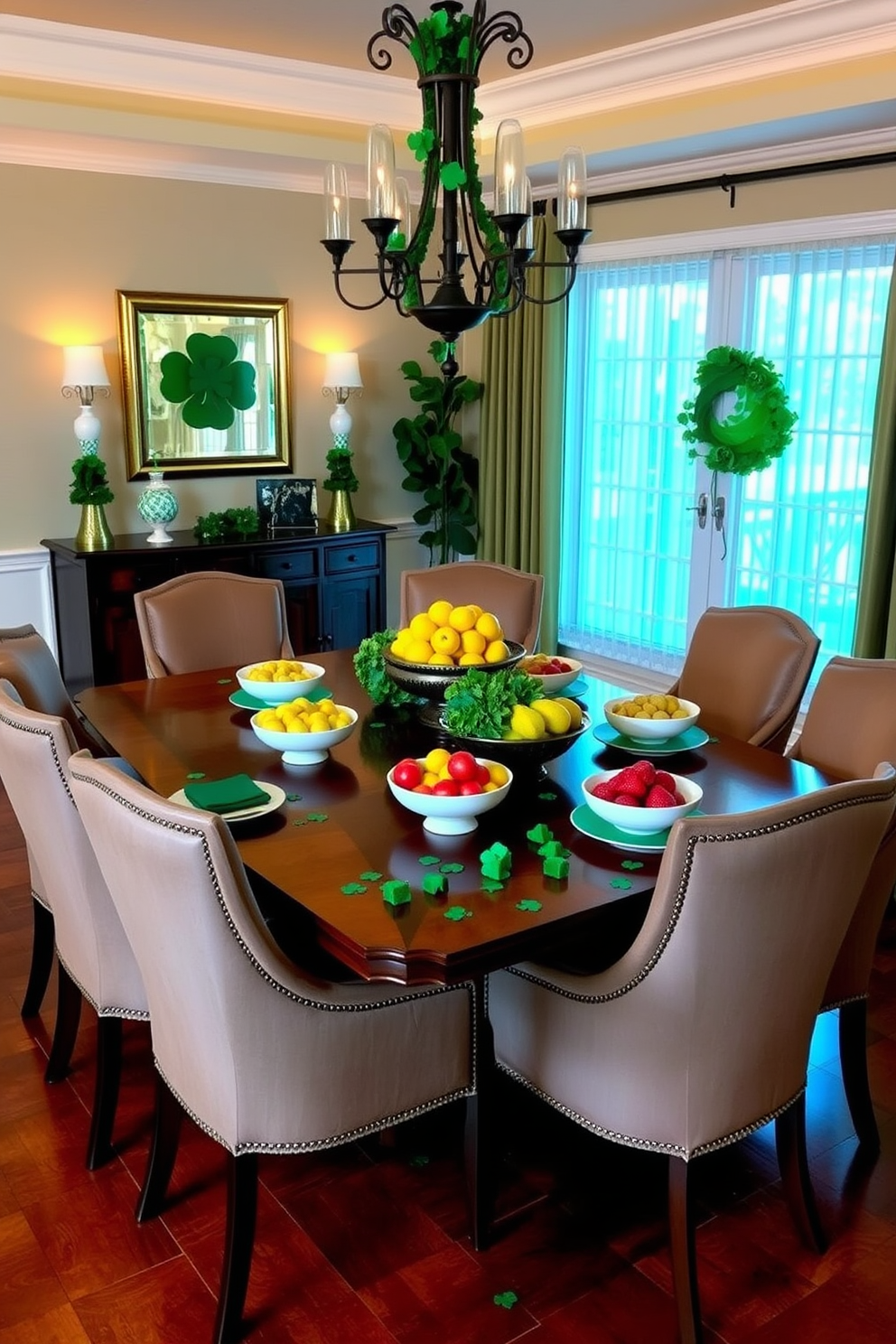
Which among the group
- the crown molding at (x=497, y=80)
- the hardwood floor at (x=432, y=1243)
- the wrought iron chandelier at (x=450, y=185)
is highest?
the crown molding at (x=497, y=80)

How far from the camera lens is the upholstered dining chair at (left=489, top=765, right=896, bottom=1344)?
5.75 feet

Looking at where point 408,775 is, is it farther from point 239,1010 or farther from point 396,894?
point 239,1010

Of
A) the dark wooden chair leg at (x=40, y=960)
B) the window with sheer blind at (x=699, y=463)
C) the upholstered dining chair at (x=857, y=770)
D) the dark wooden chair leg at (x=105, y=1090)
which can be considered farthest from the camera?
the window with sheer blind at (x=699, y=463)

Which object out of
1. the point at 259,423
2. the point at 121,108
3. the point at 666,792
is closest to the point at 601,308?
the point at 259,423

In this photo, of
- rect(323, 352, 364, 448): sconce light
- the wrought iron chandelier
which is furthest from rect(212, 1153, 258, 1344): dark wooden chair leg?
rect(323, 352, 364, 448): sconce light

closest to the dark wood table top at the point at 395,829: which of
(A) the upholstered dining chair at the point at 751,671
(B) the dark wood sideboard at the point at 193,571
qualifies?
(A) the upholstered dining chair at the point at 751,671

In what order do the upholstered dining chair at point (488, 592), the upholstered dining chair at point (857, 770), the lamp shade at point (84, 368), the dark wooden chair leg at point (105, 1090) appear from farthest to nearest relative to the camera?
the lamp shade at point (84, 368) → the upholstered dining chair at point (488, 592) → the dark wooden chair leg at point (105, 1090) → the upholstered dining chair at point (857, 770)

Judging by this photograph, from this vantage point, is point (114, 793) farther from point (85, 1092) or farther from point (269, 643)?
point (269, 643)

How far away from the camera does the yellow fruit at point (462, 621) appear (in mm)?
2723

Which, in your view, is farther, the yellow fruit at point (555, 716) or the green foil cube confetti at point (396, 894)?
the yellow fruit at point (555, 716)

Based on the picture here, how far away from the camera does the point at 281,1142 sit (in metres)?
1.94

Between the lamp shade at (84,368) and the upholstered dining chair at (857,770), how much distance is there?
10.5 ft

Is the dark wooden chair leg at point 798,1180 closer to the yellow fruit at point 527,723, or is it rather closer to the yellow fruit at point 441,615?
the yellow fruit at point 527,723

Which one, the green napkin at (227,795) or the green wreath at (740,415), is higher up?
the green wreath at (740,415)
